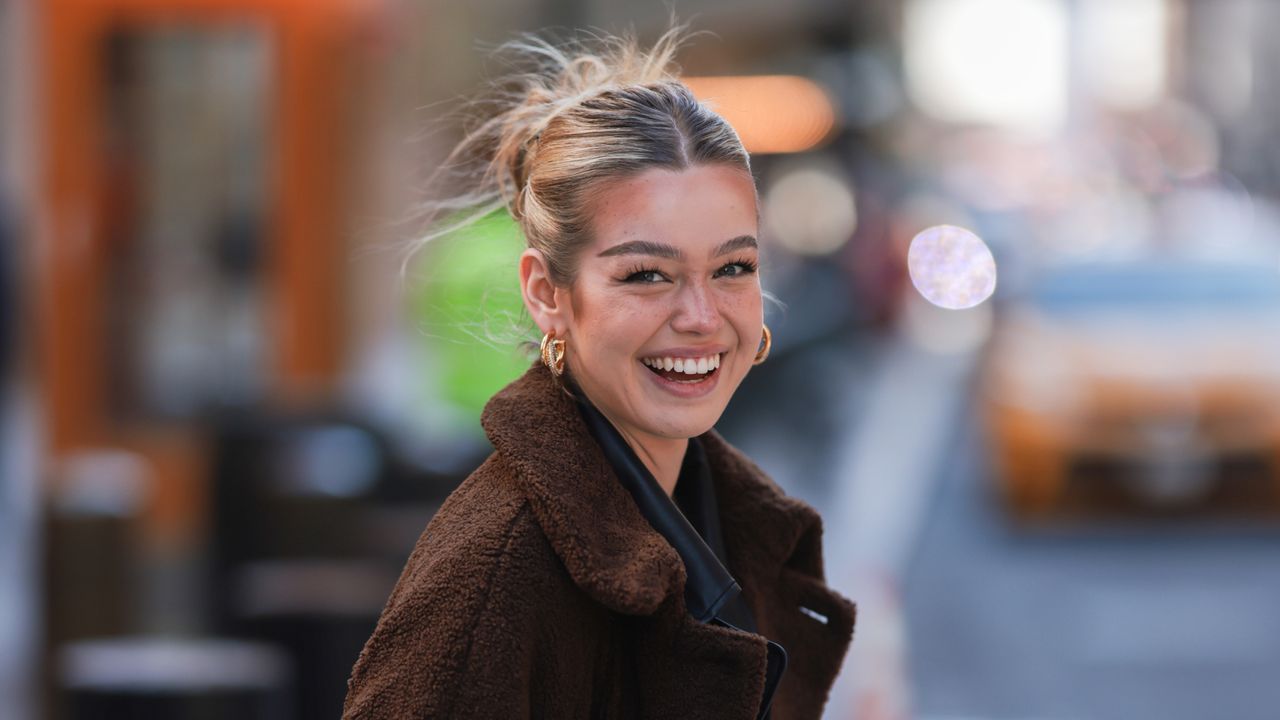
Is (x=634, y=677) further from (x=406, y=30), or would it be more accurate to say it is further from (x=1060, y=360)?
(x=406, y=30)

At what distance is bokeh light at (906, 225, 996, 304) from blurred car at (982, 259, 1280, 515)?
5.12 m

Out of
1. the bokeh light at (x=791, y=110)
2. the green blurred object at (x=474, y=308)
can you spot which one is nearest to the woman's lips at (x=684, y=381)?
the green blurred object at (x=474, y=308)

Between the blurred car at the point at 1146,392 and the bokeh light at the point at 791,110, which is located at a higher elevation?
the bokeh light at the point at 791,110

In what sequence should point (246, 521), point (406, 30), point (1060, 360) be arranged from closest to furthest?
point (246, 521), point (1060, 360), point (406, 30)

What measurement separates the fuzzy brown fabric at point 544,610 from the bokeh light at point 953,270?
2374 millimetres

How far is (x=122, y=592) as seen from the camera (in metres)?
4.95

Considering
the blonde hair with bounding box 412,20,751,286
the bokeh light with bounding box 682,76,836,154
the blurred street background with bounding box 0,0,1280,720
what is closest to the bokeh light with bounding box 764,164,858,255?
the bokeh light with bounding box 682,76,836,154

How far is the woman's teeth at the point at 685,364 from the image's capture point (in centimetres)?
163

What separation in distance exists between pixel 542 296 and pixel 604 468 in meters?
0.20

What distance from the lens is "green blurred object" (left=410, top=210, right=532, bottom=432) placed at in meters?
1.87

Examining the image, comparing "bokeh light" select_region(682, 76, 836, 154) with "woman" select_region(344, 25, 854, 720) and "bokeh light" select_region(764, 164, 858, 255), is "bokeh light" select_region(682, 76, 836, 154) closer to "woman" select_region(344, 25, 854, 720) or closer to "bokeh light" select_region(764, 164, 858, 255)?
"bokeh light" select_region(764, 164, 858, 255)

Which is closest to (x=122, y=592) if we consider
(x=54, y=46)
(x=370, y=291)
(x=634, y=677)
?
(x=634, y=677)

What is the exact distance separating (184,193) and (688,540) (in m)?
7.49

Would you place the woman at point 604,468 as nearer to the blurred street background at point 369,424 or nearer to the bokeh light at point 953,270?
the blurred street background at point 369,424
